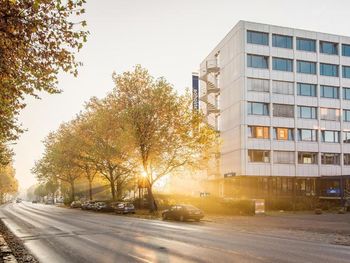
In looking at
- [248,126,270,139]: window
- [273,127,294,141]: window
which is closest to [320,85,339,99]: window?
[273,127,294,141]: window

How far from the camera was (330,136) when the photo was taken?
6806cm

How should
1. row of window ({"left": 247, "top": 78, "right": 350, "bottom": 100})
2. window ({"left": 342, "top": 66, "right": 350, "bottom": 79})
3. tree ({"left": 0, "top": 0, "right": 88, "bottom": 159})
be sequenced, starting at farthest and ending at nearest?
window ({"left": 342, "top": 66, "right": 350, "bottom": 79}), row of window ({"left": 247, "top": 78, "right": 350, "bottom": 100}), tree ({"left": 0, "top": 0, "right": 88, "bottom": 159})

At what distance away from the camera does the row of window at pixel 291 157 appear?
207ft

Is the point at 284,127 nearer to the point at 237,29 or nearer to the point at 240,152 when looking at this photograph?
the point at 240,152

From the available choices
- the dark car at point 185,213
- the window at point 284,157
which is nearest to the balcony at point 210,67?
the window at point 284,157

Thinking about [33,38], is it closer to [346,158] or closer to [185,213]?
[185,213]

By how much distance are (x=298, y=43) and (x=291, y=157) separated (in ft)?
58.0

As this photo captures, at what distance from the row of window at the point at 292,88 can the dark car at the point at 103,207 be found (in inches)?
1026

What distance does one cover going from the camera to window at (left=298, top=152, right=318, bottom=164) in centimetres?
6575

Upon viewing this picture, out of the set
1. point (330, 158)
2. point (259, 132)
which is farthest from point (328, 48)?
point (259, 132)

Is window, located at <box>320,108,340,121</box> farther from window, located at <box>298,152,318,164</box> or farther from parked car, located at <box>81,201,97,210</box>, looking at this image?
parked car, located at <box>81,201,97,210</box>

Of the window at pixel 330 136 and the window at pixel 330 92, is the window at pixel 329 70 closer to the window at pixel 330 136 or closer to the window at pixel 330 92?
the window at pixel 330 92

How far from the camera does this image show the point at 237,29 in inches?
2542

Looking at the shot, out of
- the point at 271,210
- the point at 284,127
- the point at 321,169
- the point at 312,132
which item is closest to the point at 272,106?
the point at 284,127
